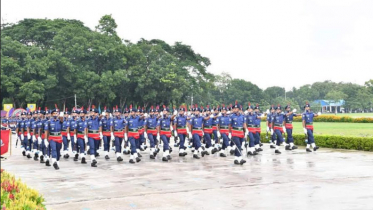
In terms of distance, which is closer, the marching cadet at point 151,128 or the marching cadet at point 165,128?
the marching cadet at point 165,128

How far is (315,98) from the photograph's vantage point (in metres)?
102

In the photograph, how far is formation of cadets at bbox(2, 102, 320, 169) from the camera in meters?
13.7

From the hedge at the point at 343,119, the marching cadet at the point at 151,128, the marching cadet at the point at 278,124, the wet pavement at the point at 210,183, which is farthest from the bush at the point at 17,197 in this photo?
the hedge at the point at 343,119

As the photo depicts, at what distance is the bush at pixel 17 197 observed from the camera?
17.0 feet

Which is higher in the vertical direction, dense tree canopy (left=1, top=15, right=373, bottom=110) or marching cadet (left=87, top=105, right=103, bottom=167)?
dense tree canopy (left=1, top=15, right=373, bottom=110)

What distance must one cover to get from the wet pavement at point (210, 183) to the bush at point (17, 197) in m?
1.76

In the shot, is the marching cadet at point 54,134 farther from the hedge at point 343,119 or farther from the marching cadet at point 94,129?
the hedge at point 343,119

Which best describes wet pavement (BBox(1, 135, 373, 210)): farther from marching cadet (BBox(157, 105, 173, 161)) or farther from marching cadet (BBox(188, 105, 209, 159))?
marching cadet (BBox(188, 105, 209, 159))

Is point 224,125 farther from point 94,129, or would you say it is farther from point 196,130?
point 94,129

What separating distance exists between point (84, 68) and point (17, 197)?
37675mm

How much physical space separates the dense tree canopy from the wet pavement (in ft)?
85.1

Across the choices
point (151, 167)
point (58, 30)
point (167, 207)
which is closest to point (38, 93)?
point (58, 30)

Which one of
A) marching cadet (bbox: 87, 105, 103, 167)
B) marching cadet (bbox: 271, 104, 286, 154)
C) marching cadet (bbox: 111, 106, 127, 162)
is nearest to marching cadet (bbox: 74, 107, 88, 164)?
marching cadet (bbox: 87, 105, 103, 167)

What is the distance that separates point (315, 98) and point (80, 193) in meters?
98.0
